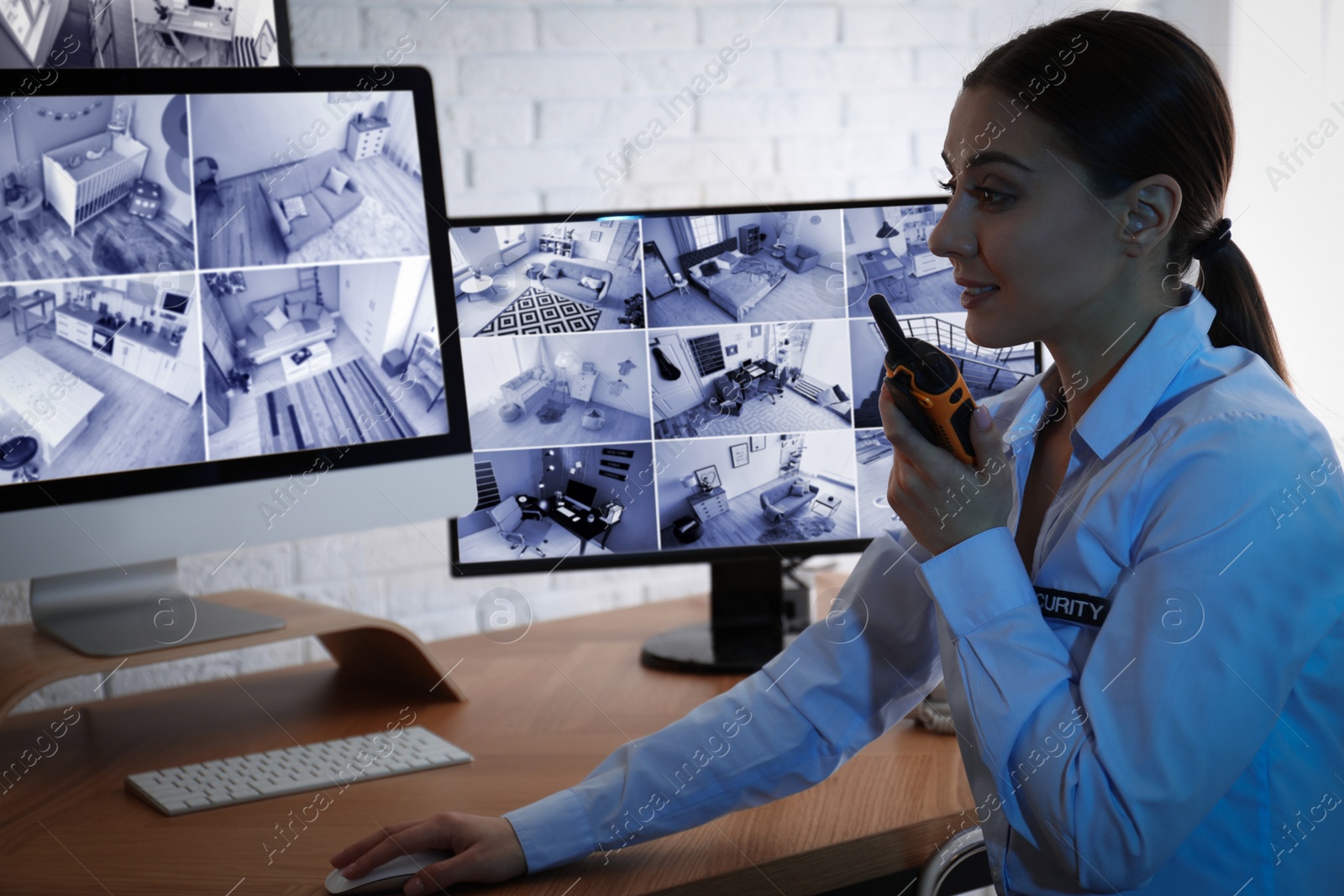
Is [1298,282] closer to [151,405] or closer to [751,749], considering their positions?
[751,749]

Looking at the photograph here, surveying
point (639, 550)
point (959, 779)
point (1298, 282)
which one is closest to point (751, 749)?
point (959, 779)

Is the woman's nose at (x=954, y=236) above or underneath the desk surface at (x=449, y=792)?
above

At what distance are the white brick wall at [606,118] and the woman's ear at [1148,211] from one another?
0.96 m

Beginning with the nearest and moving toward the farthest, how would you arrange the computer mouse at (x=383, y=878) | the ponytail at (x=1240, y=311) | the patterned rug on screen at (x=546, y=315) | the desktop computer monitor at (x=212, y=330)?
1. the computer mouse at (x=383, y=878)
2. the ponytail at (x=1240, y=311)
3. the desktop computer monitor at (x=212, y=330)
4. the patterned rug on screen at (x=546, y=315)

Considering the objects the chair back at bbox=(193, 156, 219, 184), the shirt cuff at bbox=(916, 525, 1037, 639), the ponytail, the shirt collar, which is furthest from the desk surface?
the chair back at bbox=(193, 156, 219, 184)

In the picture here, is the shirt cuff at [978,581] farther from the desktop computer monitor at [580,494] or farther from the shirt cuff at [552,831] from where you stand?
the desktop computer monitor at [580,494]

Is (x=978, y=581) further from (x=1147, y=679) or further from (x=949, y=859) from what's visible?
(x=949, y=859)

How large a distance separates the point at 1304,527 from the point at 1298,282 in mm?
1410

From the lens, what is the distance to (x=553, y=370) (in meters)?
1.17

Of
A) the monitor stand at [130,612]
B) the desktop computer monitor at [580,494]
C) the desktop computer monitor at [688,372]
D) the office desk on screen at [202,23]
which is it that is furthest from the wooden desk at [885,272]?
the office desk on screen at [202,23]

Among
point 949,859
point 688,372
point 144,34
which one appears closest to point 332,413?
point 688,372

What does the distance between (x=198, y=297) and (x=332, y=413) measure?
160mm

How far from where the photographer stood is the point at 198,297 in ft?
3.51

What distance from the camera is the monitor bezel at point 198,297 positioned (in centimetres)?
102
